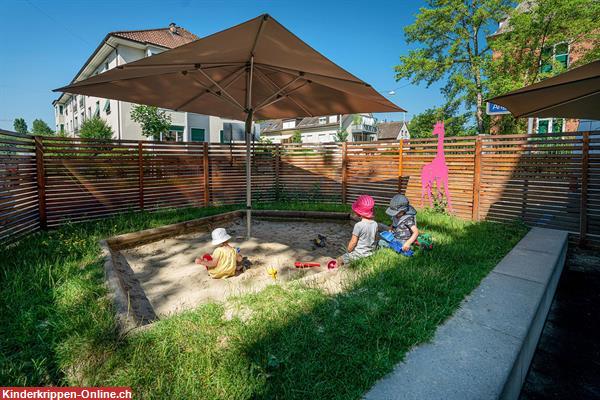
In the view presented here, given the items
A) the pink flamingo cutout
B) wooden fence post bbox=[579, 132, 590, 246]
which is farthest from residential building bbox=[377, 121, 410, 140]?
wooden fence post bbox=[579, 132, 590, 246]

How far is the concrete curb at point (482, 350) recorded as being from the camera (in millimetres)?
1772

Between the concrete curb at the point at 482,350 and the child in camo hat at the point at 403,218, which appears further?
the child in camo hat at the point at 403,218

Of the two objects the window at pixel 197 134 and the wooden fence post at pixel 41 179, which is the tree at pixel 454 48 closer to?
the window at pixel 197 134

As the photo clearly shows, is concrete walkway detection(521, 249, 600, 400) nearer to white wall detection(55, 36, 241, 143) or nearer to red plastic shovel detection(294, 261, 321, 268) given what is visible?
red plastic shovel detection(294, 261, 321, 268)

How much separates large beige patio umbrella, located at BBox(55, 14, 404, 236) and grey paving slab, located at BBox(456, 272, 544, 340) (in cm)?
286

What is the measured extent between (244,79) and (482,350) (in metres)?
5.40

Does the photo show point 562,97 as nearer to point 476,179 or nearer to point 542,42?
point 476,179

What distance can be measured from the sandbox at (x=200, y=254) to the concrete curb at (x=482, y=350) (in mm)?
1549

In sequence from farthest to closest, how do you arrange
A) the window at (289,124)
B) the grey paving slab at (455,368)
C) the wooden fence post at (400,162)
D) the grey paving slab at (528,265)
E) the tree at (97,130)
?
the window at (289,124) → the tree at (97,130) → the wooden fence post at (400,162) → the grey paving slab at (528,265) → the grey paving slab at (455,368)

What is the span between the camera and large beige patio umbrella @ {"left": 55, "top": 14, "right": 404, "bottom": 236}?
138 inches

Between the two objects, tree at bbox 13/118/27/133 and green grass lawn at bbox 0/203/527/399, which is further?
tree at bbox 13/118/27/133

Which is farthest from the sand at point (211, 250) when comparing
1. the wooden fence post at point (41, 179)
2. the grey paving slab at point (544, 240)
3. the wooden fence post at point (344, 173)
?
the grey paving slab at point (544, 240)

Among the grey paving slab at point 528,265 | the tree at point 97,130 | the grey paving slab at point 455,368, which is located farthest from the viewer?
the tree at point 97,130

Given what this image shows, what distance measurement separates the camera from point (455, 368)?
6.37ft
